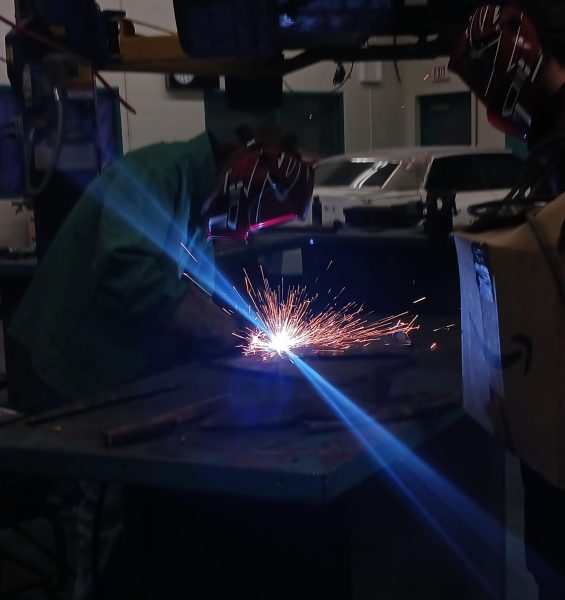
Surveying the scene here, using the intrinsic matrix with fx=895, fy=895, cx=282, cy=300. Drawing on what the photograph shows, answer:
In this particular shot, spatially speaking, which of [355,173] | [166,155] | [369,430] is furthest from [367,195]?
[369,430]

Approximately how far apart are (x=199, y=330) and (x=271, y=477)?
42.5 inches

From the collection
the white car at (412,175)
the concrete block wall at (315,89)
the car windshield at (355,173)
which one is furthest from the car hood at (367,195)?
the concrete block wall at (315,89)

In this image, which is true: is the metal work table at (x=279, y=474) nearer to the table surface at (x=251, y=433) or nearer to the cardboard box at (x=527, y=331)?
the table surface at (x=251, y=433)

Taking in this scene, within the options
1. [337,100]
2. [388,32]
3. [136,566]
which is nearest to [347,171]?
[337,100]

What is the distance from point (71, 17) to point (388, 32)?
3.39ft

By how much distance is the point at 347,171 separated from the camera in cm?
824

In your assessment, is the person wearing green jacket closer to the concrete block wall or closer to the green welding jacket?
the green welding jacket

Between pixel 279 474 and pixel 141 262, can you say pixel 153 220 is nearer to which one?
pixel 141 262

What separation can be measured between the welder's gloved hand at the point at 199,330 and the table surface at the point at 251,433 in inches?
5.9

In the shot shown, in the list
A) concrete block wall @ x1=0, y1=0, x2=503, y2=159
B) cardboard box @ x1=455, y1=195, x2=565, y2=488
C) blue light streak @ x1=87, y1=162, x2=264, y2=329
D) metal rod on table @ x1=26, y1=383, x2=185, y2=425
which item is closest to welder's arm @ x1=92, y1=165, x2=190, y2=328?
blue light streak @ x1=87, y1=162, x2=264, y2=329

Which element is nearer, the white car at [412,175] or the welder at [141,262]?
the welder at [141,262]

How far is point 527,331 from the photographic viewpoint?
149 centimetres

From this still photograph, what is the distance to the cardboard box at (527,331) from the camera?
1442 mm

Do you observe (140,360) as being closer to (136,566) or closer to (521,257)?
(136,566)
